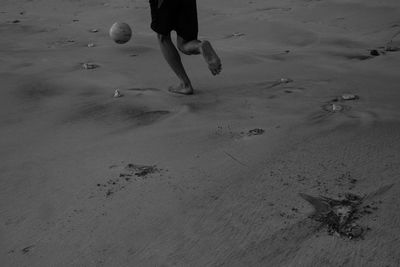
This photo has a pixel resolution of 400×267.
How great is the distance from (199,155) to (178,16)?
51.9 inches

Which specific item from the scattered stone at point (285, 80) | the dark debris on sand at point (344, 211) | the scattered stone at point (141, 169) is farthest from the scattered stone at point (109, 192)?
the scattered stone at point (285, 80)

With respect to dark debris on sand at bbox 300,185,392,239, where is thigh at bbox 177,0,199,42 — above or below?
above

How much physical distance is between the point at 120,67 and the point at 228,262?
3041 mm

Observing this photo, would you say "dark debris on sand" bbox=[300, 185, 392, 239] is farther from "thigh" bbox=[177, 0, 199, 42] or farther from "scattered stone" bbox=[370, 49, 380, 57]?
"scattered stone" bbox=[370, 49, 380, 57]

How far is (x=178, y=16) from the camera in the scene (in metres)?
3.29

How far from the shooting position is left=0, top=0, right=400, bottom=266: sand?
1.67 m

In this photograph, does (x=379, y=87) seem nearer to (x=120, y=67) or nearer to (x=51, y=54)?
(x=120, y=67)

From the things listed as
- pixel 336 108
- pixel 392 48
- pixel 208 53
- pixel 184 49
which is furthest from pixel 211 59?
pixel 392 48

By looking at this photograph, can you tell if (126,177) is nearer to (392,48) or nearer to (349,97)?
(349,97)

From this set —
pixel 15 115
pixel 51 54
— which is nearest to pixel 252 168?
pixel 15 115

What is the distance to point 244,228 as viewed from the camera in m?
1.74

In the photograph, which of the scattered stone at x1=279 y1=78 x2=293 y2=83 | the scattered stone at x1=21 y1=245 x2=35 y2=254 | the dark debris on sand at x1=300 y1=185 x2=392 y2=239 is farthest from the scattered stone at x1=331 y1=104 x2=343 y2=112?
the scattered stone at x1=21 y1=245 x2=35 y2=254

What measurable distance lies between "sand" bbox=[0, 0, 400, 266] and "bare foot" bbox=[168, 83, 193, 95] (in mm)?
65

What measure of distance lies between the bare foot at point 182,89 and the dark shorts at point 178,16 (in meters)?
0.34
